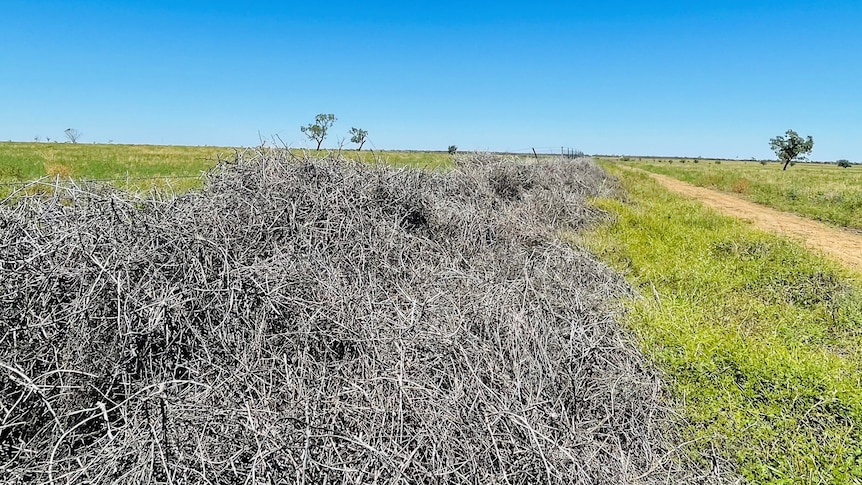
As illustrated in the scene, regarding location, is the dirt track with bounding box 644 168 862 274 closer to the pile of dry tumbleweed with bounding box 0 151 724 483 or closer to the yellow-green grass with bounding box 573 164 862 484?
the yellow-green grass with bounding box 573 164 862 484

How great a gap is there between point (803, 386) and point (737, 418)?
62 centimetres

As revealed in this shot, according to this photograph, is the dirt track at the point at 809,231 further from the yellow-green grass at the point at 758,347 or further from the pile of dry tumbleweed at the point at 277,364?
the pile of dry tumbleweed at the point at 277,364

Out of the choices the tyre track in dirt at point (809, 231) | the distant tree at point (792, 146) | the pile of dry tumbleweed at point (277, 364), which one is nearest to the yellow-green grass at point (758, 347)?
the pile of dry tumbleweed at point (277, 364)

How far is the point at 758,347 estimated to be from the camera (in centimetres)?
327

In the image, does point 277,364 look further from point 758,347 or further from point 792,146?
point 792,146

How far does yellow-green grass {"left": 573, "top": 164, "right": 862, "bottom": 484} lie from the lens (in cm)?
236

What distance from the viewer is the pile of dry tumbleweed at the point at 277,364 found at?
188 cm

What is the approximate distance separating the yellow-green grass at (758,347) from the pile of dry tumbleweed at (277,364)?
1.18 ft

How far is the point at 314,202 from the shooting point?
13.3 ft

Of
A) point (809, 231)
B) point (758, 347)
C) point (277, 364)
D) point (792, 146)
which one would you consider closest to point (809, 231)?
point (809, 231)

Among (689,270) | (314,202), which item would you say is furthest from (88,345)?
(689,270)

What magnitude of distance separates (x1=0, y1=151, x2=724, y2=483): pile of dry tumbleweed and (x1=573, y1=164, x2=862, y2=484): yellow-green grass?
0.36 m

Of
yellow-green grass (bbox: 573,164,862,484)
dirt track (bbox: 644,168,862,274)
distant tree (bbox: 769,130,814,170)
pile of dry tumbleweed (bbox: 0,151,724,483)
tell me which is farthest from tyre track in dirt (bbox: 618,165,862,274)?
distant tree (bbox: 769,130,814,170)

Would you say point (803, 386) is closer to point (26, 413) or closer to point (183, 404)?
point (183, 404)
